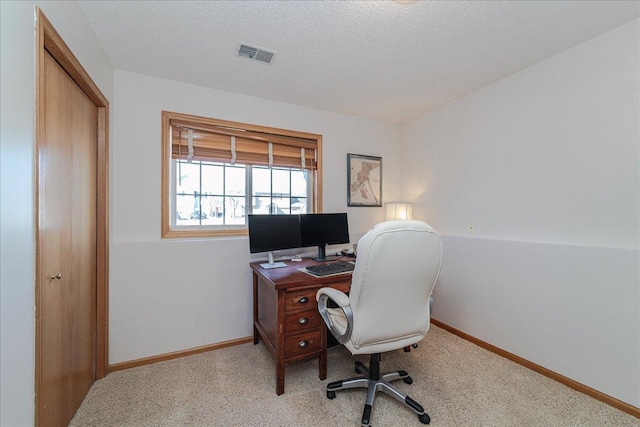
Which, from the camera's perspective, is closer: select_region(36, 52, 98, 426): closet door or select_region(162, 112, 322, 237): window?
select_region(36, 52, 98, 426): closet door

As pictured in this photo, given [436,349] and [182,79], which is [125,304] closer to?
[182,79]

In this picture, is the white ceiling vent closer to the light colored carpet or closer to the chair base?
the chair base

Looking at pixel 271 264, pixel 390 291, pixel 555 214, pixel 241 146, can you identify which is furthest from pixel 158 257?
pixel 555 214

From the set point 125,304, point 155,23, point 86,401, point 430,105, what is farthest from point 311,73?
point 86,401

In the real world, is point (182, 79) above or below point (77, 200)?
above

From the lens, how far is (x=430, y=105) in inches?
112

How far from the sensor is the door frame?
42.5 inches

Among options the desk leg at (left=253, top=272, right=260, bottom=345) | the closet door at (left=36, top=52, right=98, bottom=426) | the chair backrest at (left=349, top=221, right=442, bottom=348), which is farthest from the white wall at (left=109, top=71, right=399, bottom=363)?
the chair backrest at (left=349, top=221, right=442, bottom=348)

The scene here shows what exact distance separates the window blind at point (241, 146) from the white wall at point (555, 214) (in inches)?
63.7

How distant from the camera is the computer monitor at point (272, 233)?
223 centimetres

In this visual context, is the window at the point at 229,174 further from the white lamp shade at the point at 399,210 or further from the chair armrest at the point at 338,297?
the chair armrest at the point at 338,297

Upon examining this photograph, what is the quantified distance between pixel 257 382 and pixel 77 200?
1723mm

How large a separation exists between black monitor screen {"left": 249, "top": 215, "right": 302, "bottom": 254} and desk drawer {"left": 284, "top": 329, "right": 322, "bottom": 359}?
769 mm

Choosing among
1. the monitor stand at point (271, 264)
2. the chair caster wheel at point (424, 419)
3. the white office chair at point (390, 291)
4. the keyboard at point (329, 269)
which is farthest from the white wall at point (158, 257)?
the chair caster wheel at point (424, 419)
